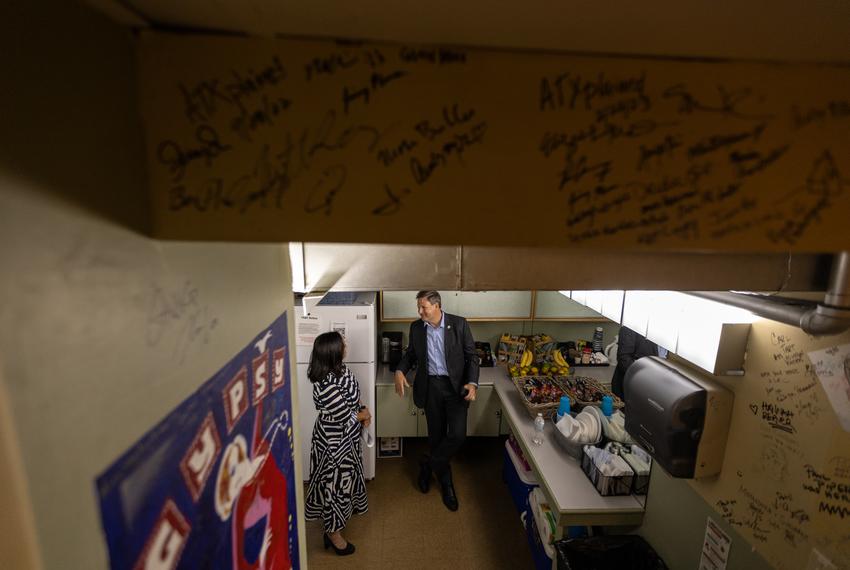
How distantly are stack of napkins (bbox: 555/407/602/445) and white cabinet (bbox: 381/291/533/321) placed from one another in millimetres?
1356

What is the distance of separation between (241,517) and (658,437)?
4.51ft

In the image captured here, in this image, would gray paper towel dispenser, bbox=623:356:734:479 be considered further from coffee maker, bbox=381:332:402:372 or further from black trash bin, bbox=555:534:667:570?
coffee maker, bbox=381:332:402:372

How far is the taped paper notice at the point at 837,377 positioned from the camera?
0.97m

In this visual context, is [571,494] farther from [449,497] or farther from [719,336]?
[449,497]

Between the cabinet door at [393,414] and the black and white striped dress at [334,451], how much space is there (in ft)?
2.22

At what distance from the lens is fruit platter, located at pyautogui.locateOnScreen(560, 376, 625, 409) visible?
277 cm

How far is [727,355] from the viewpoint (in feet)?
4.17

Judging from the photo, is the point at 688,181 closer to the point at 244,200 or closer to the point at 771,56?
the point at 771,56

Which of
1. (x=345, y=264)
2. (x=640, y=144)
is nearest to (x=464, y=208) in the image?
(x=640, y=144)

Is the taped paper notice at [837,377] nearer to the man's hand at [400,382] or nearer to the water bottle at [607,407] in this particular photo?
the water bottle at [607,407]

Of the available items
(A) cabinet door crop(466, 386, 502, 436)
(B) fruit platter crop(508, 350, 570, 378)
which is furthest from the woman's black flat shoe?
(B) fruit platter crop(508, 350, 570, 378)

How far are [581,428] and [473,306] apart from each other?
5.10ft

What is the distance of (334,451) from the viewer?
251 cm
